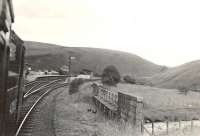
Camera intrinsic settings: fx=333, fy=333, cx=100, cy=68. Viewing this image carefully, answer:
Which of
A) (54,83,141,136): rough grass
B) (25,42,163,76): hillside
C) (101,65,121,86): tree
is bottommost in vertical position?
(54,83,141,136): rough grass

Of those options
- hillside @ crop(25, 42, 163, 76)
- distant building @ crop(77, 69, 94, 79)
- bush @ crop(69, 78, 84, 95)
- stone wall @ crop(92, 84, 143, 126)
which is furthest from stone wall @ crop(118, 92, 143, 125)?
A: hillside @ crop(25, 42, 163, 76)

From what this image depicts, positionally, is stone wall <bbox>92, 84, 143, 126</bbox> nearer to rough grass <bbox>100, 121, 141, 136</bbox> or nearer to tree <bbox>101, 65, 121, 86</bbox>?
rough grass <bbox>100, 121, 141, 136</bbox>

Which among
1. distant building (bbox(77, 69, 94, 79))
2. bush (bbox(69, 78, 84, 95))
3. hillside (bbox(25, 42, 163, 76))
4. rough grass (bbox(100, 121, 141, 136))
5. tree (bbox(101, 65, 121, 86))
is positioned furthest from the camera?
hillside (bbox(25, 42, 163, 76))

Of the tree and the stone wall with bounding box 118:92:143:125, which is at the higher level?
the tree

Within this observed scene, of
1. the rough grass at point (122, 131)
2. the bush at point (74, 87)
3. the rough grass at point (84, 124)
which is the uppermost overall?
the bush at point (74, 87)

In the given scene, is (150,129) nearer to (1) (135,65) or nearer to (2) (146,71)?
(2) (146,71)

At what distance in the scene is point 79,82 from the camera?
42.0 m

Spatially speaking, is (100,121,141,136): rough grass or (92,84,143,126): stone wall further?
(92,84,143,126): stone wall

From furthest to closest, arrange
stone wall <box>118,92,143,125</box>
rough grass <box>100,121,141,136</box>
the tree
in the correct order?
the tree → stone wall <box>118,92,143,125</box> → rough grass <box>100,121,141,136</box>

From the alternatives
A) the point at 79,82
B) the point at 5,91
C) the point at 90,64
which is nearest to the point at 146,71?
the point at 90,64

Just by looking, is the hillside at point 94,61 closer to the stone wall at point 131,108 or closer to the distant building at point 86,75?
the distant building at point 86,75

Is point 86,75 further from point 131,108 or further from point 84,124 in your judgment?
point 131,108

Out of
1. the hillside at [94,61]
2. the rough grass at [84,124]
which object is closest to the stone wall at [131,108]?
the rough grass at [84,124]

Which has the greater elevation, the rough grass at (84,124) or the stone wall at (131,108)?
the stone wall at (131,108)
